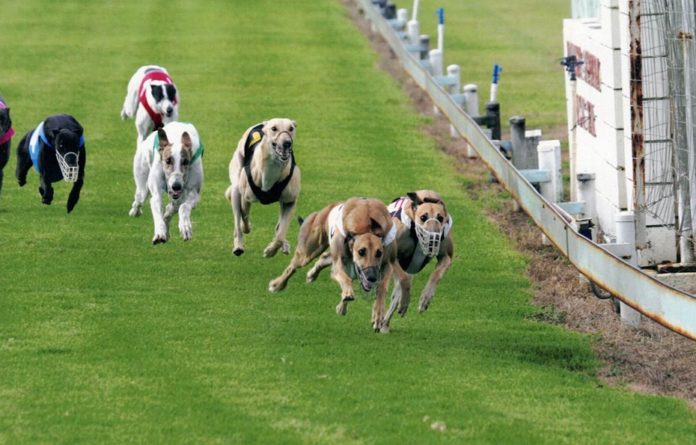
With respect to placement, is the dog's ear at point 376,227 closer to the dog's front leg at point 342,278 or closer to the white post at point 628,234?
the dog's front leg at point 342,278

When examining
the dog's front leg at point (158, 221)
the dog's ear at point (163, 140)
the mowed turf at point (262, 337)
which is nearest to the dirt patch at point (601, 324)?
the mowed turf at point (262, 337)

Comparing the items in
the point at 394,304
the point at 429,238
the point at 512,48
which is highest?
the point at 512,48

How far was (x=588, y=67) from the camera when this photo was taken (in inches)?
596

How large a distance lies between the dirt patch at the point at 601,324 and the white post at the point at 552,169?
492mm

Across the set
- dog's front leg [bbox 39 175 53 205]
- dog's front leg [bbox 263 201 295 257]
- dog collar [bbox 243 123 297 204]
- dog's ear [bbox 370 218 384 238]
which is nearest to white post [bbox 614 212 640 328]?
dog's ear [bbox 370 218 384 238]

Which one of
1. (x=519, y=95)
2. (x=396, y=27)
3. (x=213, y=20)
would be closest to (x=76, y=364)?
(x=519, y=95)

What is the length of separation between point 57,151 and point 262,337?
148 inches

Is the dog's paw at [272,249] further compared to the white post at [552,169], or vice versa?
the white post at [552,169]

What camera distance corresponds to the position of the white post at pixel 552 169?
14117mm

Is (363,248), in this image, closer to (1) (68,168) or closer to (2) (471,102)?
(1) (68,168)

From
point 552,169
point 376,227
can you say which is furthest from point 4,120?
point 376,227

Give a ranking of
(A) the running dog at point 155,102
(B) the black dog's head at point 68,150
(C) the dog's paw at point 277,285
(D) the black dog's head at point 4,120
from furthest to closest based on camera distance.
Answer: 1. (A) the running dog at point 155,102
2. (D) the black dog's head at point 4,120
3. (B) the black dog's head at point 68,150
4. (C) the dog's paw at point 277,285

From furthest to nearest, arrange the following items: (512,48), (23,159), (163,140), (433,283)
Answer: (512,48), (23,159), (163,140), (433,283)

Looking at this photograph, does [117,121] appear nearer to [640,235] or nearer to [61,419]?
[640,235]
